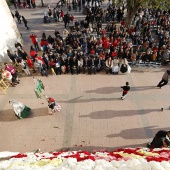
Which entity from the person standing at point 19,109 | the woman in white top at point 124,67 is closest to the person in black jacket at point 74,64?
the woman in white top at point 124,67

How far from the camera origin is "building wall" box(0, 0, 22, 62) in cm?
1512

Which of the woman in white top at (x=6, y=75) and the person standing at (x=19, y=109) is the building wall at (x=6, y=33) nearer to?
the woman in white top at (x=6, y=75)

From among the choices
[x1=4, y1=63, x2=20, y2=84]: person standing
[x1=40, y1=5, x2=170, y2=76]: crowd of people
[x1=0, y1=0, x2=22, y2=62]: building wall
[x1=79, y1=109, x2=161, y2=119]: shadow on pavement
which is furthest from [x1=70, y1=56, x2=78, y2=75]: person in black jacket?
[x1=0, y1=0, x2=22, y2=62]: building wall

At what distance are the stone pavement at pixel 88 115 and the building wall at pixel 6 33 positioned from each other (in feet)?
10.2

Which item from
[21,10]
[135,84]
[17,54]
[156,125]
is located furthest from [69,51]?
[21,10]

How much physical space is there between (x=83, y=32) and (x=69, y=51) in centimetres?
394

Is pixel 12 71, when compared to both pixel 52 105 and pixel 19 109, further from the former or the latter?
pixel 52 105

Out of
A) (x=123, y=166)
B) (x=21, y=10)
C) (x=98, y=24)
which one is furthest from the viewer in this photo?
(x=21, y=10)

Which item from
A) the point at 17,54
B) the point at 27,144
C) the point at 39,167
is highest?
the point at 39,167

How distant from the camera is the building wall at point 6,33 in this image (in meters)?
15.1

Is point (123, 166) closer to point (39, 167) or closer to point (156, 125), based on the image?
point (39, 167)

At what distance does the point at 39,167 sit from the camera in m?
5.31

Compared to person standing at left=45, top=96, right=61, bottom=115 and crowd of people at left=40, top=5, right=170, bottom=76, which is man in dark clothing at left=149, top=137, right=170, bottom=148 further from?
crowd of people at left=40, top=5, right=170, bottom=76

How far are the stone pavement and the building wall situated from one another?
3.11 m
